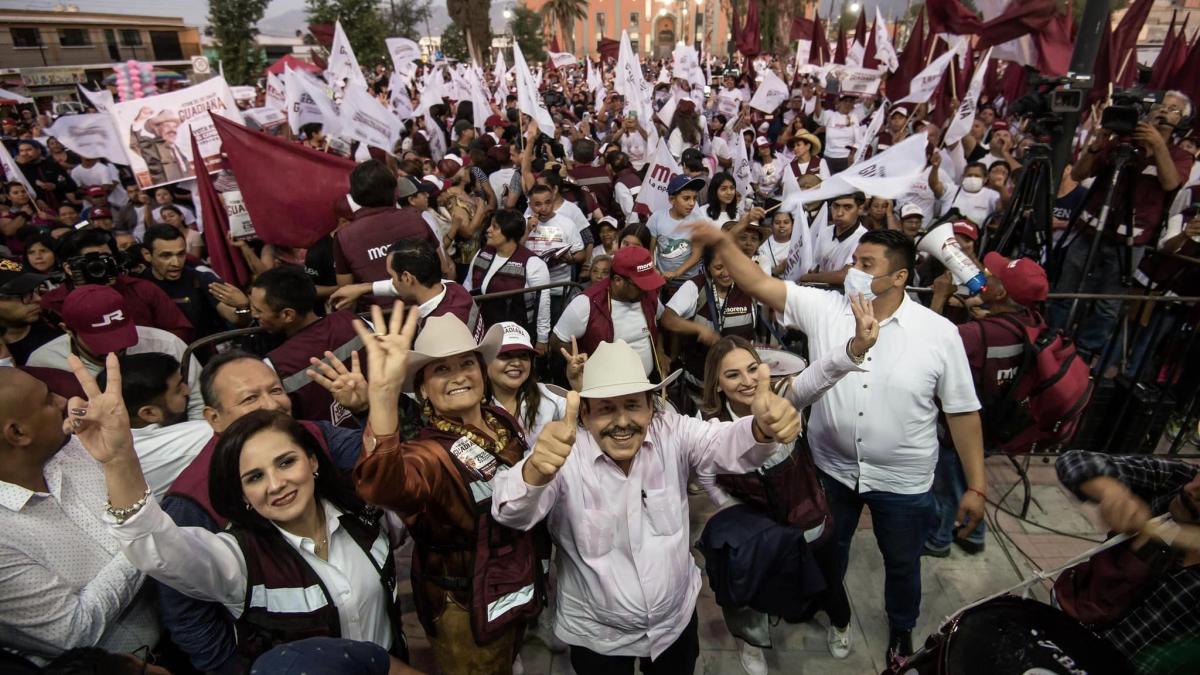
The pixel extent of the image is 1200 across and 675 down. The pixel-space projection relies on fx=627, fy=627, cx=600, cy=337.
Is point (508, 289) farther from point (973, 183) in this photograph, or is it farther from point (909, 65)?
point (909, 65)

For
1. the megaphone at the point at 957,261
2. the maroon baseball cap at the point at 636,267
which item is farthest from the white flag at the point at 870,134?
the maroon baseball cap at the point at 636,267

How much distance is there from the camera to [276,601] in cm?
201

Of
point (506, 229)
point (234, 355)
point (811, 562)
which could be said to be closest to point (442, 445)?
point (234, 355)

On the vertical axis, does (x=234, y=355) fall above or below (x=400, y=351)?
below

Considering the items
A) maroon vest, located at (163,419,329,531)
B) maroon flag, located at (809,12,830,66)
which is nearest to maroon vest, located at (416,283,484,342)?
maroon vest, located at (163,419,329,531)

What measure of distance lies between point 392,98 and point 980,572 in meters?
11.9

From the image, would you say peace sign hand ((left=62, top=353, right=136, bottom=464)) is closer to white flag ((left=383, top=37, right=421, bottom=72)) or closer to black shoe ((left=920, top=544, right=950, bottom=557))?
black shoe ((left=920, top=544, right=950, bottom=557))

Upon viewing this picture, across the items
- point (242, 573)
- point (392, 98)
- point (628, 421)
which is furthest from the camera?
point (392, 98)

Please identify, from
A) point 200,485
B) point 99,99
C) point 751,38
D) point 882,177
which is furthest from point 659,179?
point 751,38

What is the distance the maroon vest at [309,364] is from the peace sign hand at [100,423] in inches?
51.5

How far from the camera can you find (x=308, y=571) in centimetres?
205

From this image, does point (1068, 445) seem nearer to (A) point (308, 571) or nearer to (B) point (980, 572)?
(B) point (980, 572)

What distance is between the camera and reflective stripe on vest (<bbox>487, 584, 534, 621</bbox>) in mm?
2303

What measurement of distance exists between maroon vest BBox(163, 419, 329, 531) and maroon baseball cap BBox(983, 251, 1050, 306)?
3.50 m
